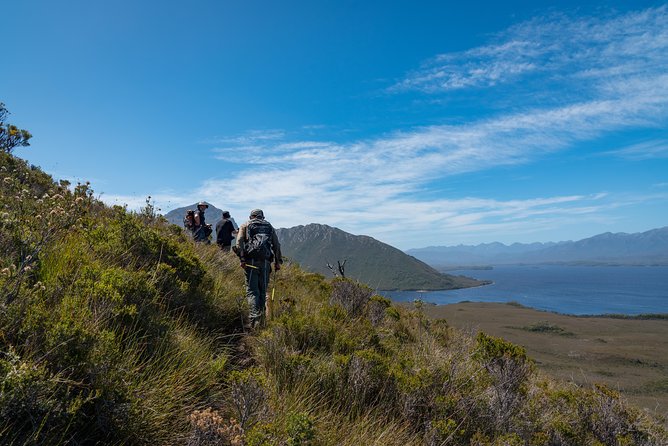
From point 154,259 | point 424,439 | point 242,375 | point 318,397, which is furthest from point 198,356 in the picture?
point 424,439

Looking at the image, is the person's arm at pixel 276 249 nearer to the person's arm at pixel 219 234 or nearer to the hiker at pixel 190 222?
the person's arm at pixel 219 234

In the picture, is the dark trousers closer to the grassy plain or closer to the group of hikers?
the group of hikers

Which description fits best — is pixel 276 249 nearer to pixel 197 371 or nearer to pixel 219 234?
pixel 197 371

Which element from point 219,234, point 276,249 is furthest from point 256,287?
point 219,234

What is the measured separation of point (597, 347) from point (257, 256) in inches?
1974

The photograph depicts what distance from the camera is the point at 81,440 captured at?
2252mm

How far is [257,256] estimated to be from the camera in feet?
20.4

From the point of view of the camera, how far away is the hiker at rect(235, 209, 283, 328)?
5.90 meters

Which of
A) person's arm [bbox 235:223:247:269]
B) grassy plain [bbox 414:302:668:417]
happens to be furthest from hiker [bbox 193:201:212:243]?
grassy plain [bbox 414:302:668:417]

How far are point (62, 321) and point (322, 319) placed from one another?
3.58 meters

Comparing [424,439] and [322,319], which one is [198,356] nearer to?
[322,319]

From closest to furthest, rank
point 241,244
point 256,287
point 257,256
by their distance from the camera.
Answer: point 256,287, point 257,256, point 241,244

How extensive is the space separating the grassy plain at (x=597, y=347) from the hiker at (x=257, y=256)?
13.9m

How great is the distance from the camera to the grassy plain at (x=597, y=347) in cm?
2856
